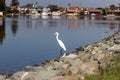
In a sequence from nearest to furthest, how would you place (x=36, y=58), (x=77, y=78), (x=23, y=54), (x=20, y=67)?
(x=77, y=78)
(x=20, y=67)
(x=36, y=58)
(x=23, y=54)

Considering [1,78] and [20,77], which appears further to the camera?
[1,78]

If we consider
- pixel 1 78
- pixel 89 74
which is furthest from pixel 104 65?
pixel 1 78

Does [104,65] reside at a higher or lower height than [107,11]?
higher

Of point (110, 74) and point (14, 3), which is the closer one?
point (110, 74)

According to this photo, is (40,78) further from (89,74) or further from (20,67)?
(20,67)

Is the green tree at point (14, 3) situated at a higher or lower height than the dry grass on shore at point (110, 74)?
lower

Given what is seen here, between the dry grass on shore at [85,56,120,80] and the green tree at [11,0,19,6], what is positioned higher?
the dry grass on shore at [85,56,120,80]

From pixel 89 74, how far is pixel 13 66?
30.1ft

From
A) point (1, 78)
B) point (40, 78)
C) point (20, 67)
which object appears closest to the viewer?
point (40, 78)

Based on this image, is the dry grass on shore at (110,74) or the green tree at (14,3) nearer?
the dry grass on shore at (110,74)

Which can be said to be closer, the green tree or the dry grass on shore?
the dry grass on shore

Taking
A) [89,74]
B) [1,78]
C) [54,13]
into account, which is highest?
[89,74]

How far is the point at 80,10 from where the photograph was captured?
19938cm

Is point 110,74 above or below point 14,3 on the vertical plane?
above
